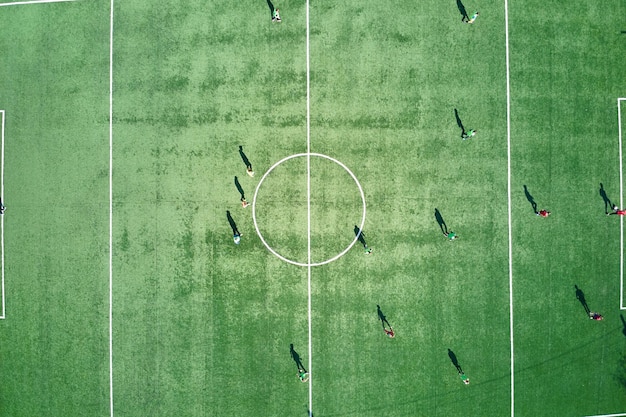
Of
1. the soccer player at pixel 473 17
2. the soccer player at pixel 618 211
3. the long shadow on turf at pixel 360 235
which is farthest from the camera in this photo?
the long shadow on turf at pixel 360 235

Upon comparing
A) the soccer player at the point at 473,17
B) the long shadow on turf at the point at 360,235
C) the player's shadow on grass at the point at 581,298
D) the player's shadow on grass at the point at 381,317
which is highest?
the soccer player at the point at 473,17

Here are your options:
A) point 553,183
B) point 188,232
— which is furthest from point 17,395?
point 553,183

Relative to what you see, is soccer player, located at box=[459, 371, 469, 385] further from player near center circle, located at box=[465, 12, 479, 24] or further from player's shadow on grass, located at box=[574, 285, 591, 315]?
Result: player near center circle, located at box=[465, 12, 479, 24]

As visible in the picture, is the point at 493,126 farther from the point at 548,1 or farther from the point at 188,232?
the point at 188,232

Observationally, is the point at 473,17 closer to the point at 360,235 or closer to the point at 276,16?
the point at 276,16

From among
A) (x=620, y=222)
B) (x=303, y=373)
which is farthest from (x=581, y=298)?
(x=303, y=373)

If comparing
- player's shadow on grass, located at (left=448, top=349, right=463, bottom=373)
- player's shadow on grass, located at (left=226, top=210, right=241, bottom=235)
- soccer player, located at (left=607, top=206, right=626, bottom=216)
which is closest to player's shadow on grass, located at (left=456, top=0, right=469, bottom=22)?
soccer player, located at (left=607, top=206, right=626, bottom=216)

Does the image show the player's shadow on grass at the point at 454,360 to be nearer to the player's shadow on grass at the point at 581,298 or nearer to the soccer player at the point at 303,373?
the player's shadow on grass at the point at 581,298

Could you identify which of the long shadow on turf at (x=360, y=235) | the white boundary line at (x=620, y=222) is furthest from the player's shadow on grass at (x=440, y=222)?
the white boundary line at (x=620, y=222)
